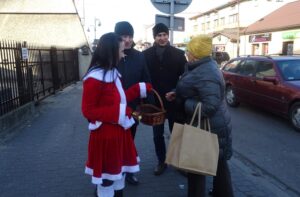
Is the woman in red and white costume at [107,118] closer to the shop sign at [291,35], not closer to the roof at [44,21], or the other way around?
the roof at [44,21]

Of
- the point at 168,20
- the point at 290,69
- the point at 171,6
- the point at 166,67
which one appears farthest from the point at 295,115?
the point at 166,67

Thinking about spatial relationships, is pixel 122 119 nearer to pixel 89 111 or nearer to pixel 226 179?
pixel 89 111

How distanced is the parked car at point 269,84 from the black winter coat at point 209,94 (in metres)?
4.95

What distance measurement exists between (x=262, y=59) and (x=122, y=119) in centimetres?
746

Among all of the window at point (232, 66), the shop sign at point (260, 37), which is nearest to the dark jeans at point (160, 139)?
the window at point (232, 66)

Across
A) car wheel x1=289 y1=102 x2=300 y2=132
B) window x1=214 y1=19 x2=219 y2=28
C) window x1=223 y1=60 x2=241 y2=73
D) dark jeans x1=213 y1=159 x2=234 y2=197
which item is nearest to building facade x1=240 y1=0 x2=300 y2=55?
window x1=214 y1=19 x2=219 y2=28

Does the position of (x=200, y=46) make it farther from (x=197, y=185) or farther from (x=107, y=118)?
(x=197, y=185)

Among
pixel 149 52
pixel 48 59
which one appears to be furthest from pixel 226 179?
pixel 48 59

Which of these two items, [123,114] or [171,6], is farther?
[171,6]

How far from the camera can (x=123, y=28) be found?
12.4ft

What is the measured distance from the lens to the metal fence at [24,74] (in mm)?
7582

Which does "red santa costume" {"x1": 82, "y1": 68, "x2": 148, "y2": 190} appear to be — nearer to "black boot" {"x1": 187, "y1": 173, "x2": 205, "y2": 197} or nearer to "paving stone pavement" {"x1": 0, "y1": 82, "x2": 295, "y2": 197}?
"black boot" {"x1": 187, "y1": 173, "x2": 205, "y2": 197}

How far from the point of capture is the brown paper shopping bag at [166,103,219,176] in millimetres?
2896

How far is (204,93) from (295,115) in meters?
5.34
